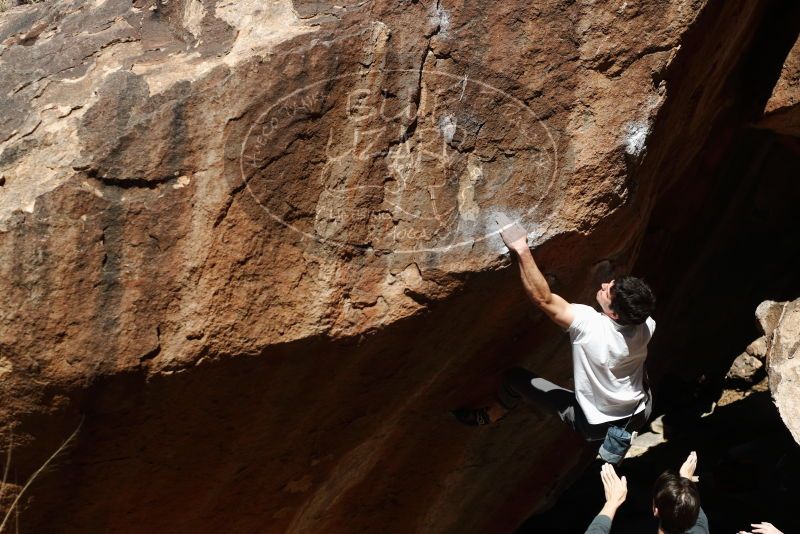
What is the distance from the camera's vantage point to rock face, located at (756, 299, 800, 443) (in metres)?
4.02

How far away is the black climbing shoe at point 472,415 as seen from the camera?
3.90m

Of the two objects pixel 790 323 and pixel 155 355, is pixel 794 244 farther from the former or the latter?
pixel 155 355

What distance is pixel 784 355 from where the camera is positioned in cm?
419

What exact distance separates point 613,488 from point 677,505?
0.86 feet

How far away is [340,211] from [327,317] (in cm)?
37

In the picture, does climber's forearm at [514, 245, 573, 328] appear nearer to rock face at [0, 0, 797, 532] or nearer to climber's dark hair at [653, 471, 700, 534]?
rock face at [0, 0, 797, 532]

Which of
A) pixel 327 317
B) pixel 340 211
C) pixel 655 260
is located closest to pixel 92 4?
pixel 340 211

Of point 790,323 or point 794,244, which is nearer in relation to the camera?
point 790,323

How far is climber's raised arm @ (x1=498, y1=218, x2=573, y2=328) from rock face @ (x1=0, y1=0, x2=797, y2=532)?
0.05m

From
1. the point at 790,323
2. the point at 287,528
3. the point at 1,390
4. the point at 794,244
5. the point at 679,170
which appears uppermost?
the point at 1,390

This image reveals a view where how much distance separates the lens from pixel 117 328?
2992mm


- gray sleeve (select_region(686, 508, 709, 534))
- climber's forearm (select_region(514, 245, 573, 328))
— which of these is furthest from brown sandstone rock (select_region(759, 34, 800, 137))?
gray sleeve (select_region(686, 508, 709, 534))

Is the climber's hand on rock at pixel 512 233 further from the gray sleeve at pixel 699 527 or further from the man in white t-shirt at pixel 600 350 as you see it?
the gray sleeve at pixel 699 527

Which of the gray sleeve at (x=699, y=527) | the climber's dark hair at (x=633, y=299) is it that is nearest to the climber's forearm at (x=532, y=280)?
the climber's dark hair at (x=633, y=299)
